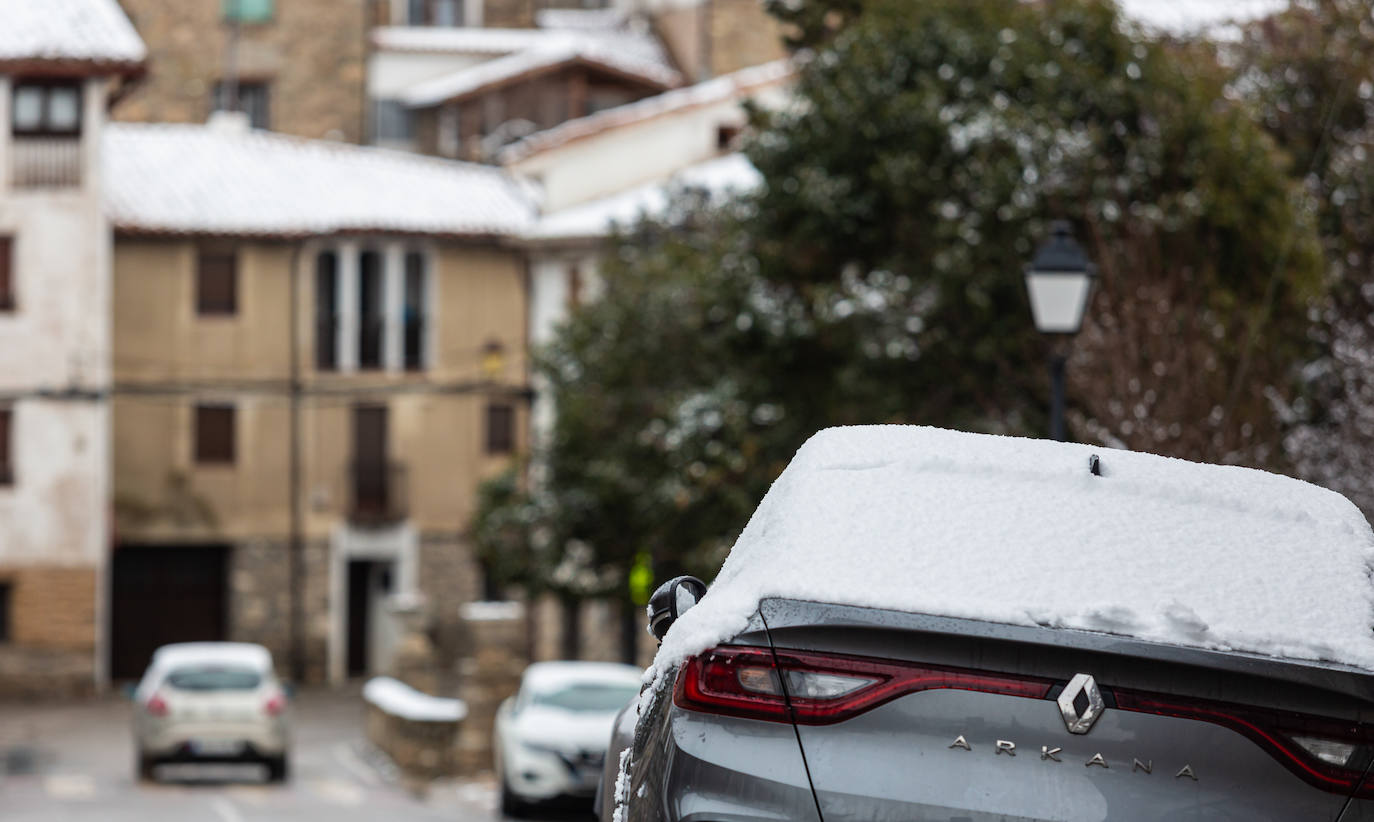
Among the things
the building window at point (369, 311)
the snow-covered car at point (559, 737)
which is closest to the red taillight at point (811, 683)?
the snow-covered car at point (559, 737)

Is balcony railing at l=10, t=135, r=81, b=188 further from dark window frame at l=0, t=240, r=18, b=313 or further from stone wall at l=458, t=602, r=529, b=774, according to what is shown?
stone wall at l=458, t=602, r=529, b=774

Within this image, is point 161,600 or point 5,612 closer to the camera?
point 5,612

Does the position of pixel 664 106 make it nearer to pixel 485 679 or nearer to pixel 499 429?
pixel 499 429

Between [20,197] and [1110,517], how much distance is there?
1594 inches

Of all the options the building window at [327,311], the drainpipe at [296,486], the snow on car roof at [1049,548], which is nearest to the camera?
the snow on car roof at [1049,548]

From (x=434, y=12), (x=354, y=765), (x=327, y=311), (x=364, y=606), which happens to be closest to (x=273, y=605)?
(x=364, y=606)

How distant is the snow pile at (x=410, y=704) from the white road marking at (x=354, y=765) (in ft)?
2.84

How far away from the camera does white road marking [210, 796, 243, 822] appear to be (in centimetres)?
2245

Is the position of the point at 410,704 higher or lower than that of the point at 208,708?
lower

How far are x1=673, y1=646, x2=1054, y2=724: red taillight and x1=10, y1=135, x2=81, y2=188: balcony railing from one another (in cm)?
4048

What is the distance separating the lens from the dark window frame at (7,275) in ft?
139

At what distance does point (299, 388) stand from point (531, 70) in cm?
987

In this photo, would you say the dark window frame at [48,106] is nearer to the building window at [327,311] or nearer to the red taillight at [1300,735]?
the building window at [327,311]

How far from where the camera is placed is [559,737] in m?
21.3
